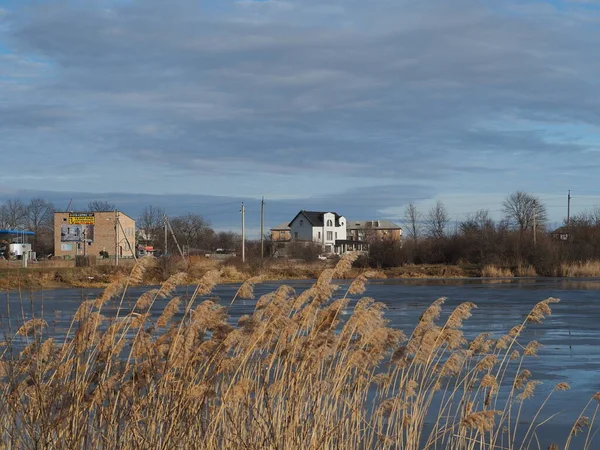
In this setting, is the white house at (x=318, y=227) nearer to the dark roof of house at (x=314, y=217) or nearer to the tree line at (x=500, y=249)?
the dark roof of house at (x=314, y=217)

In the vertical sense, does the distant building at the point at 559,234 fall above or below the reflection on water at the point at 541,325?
above

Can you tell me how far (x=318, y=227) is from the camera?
459 ft

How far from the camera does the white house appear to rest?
139250 millimetres

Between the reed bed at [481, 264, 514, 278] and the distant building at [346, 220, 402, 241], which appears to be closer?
the reed bed at [481, 264, 514, 278]

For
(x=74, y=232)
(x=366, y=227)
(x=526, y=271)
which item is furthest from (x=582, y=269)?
(x=366, y=227)

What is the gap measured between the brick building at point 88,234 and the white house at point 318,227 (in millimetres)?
44375

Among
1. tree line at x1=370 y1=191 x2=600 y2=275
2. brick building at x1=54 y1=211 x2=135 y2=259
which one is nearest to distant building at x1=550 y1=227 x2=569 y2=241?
tree line at x1=370 y1=191 x2=600 y2=275

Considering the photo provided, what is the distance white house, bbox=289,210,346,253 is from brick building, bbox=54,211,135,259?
146 ft

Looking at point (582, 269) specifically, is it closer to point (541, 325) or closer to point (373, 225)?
point (541, 325)

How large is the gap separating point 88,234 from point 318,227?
50169 millimetres

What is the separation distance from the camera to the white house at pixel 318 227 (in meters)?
139

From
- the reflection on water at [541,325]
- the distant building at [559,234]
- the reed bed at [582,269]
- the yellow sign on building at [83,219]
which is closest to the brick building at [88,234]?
the yellow sign on building at [83,219]

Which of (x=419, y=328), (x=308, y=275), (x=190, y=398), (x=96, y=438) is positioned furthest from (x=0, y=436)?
(x=308, y=275)

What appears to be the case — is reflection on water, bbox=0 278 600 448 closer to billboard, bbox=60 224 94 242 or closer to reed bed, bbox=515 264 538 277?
reed bed, bbox=515 264 538 277
